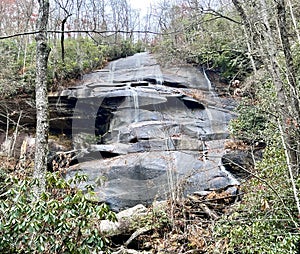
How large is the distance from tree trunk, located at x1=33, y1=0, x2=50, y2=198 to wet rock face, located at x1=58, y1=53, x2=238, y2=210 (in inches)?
116

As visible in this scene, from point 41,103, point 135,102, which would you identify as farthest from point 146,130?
point 41,103

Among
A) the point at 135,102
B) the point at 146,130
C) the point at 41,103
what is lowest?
the point at 146,130

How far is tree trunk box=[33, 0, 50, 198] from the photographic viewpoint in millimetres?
3596

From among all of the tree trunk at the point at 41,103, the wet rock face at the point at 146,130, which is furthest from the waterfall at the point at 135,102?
the tree trunk at the point at 41,103

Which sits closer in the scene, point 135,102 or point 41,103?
point 41,103

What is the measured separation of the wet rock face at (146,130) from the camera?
7469 millimetres

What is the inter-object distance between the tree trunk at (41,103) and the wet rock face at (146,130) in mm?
2945

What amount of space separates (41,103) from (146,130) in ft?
18.5

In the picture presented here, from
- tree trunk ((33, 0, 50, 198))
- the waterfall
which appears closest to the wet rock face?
the waterfall

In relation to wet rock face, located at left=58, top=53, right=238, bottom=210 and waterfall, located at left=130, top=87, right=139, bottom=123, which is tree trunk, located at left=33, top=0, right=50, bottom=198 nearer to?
wet rock face, located at left=58, top=53, right=238, bottom=210

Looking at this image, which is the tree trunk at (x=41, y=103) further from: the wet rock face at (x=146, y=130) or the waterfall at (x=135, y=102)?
the waterfall at (x=135, y=102)

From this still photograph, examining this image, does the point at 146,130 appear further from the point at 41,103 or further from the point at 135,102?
the point at 41,103

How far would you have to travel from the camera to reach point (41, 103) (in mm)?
3805

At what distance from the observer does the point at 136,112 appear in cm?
1027
